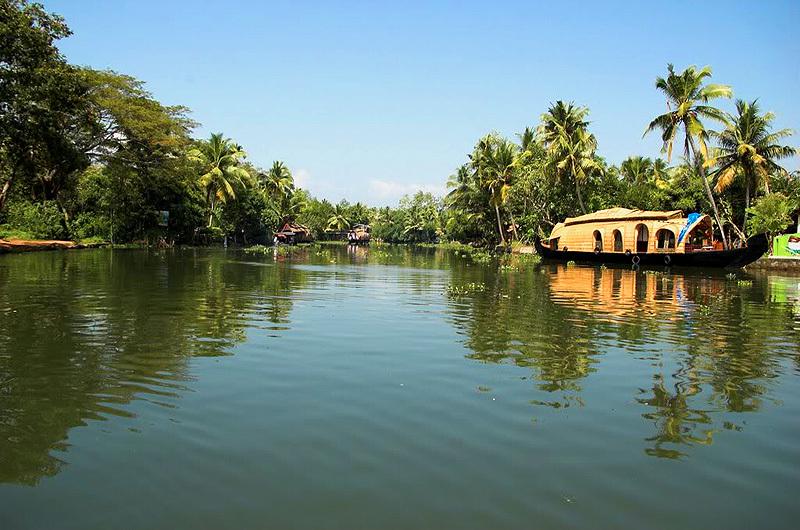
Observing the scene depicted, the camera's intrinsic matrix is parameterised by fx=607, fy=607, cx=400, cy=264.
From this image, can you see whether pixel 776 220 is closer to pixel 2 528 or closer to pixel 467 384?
pixel 467 384

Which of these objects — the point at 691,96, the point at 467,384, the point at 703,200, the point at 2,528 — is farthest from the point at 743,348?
the point at 703,200

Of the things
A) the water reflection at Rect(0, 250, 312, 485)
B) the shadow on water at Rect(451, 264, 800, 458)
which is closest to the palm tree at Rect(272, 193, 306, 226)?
the water reflection at Rect(0, 250, 312, 485)

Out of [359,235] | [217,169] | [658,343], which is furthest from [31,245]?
[359,235]

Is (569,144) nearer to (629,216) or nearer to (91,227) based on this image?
(629,216)

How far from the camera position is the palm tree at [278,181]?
83.2 m

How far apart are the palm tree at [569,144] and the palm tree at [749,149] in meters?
9.31

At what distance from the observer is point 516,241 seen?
6022 centimetres

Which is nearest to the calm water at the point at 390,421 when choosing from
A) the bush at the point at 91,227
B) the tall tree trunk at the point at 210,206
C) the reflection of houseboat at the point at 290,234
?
the bush at the point at 91,227

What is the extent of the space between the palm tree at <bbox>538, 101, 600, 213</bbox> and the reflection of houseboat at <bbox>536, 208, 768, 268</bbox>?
20.5 ft

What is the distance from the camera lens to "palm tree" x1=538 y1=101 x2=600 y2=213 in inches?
1837

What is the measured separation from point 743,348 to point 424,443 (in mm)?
7282

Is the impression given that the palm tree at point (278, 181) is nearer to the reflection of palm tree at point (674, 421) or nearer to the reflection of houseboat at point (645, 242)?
the reflection of houseboat at point (645, 242)

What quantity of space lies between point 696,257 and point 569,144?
59.2ft

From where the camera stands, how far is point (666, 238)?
120 feet
